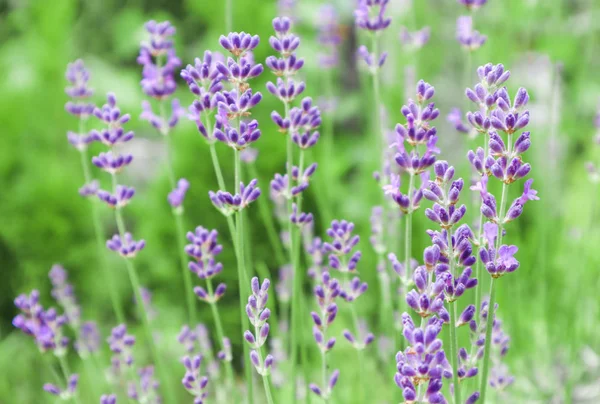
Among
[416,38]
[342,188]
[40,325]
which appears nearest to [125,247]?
[40,325]

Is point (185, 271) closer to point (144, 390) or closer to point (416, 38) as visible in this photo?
point (144, 390)

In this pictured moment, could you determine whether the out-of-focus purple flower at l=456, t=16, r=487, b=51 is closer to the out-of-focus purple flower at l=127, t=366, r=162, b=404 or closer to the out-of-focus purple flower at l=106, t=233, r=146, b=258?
the out-of-focus purple flower at l=106, t=233, r=146, b=258

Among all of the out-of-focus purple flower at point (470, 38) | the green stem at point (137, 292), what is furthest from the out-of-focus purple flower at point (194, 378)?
the out-of-focus purple flower at point (470, 38)

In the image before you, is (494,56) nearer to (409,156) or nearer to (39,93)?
(409,156)

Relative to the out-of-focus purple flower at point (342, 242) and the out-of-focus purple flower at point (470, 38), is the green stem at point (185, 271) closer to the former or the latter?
the out-of-focus purple flower at point (342, 242)

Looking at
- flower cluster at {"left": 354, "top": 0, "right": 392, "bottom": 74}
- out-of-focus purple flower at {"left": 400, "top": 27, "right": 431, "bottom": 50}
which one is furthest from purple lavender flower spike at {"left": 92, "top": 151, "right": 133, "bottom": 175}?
out-of-focus purple flower at {"left": 400, "top": 27, "right": 431, "bottom": 50}

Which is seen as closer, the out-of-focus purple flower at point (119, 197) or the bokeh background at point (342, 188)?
the out-of-focus purple flower at point (119, 197)
